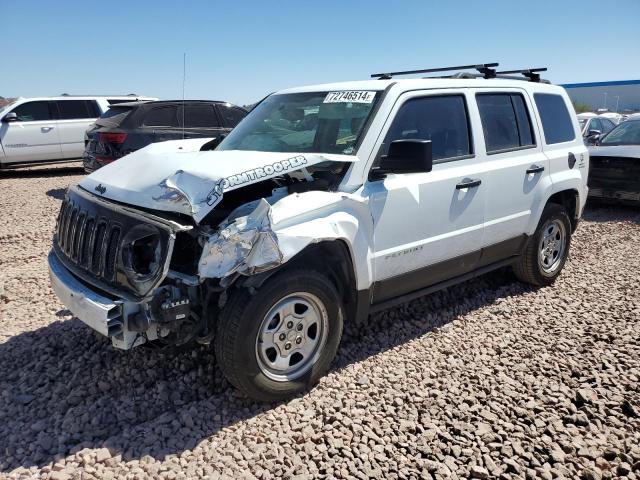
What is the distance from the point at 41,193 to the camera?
10.7m

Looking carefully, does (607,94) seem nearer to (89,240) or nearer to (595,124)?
(595,124)

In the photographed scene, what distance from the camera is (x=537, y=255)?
515 centimetres

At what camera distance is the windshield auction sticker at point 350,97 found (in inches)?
151

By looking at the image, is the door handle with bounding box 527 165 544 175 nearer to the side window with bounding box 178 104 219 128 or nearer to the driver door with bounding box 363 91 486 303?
the driver door with bounding box 363 91 486 303

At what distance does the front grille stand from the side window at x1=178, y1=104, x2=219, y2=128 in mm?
7179

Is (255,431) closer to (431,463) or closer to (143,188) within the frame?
(431,463)

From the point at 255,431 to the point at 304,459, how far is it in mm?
372

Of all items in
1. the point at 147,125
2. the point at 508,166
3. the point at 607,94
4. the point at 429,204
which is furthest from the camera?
the point at 607,94

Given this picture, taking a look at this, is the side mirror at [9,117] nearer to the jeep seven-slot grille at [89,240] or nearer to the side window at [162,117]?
the side window at [162,117]

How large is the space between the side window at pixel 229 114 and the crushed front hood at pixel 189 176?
7296mm

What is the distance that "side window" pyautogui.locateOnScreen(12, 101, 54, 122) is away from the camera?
502 inches

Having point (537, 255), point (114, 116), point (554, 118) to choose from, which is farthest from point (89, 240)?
point (114, 116)

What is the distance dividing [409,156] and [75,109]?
12.4 metres

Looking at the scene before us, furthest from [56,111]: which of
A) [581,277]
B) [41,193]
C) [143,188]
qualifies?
[581,277]
